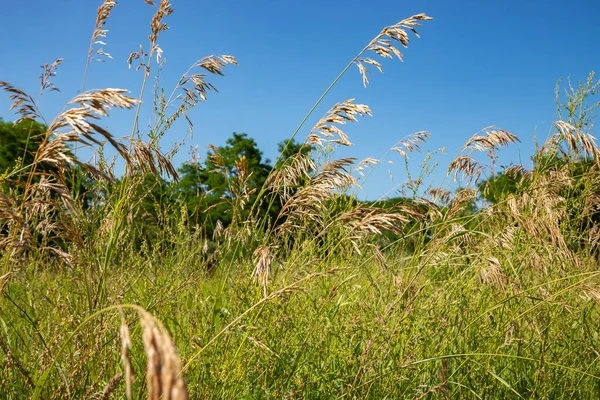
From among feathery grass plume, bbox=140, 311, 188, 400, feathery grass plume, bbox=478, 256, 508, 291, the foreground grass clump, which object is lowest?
the foreground grass clump

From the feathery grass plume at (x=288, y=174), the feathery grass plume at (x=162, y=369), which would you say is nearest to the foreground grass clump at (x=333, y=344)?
the feathery grass plume at (x=288, y=174)

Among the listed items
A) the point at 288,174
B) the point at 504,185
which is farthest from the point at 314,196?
the point at 504,185

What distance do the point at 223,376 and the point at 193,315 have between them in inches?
20.1

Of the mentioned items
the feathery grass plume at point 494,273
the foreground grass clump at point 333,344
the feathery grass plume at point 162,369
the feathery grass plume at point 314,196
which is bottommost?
the foreground grass clump at point 333,344

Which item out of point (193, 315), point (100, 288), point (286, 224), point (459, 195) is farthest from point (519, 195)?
point (100, 288)

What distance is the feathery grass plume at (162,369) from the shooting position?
0.50m

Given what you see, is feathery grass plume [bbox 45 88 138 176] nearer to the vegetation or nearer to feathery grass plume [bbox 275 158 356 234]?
the vegetation

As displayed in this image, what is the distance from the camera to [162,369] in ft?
1.73

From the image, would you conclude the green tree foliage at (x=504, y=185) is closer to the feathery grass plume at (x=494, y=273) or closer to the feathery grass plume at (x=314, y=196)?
the feathery grass plume at (x=494, y=273)

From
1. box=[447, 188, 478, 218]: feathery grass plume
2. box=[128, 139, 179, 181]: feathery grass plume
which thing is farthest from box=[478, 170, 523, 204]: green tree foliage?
box=[128, 139, 179, 181]: feathery grass plume

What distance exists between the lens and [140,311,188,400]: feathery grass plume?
0.50m

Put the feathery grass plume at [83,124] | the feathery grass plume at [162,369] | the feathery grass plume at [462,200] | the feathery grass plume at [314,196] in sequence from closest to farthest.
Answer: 1. the feathery grass plume at [162,369]
2. the feathery grass plume at [83,124]
3. the feathery grass plume at [314,196]
4. the feathery grass plume at [462,200]

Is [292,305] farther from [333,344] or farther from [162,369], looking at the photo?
[162,369]

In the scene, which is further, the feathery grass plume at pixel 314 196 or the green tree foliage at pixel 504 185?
the green tree foliage at pixel 504 185
